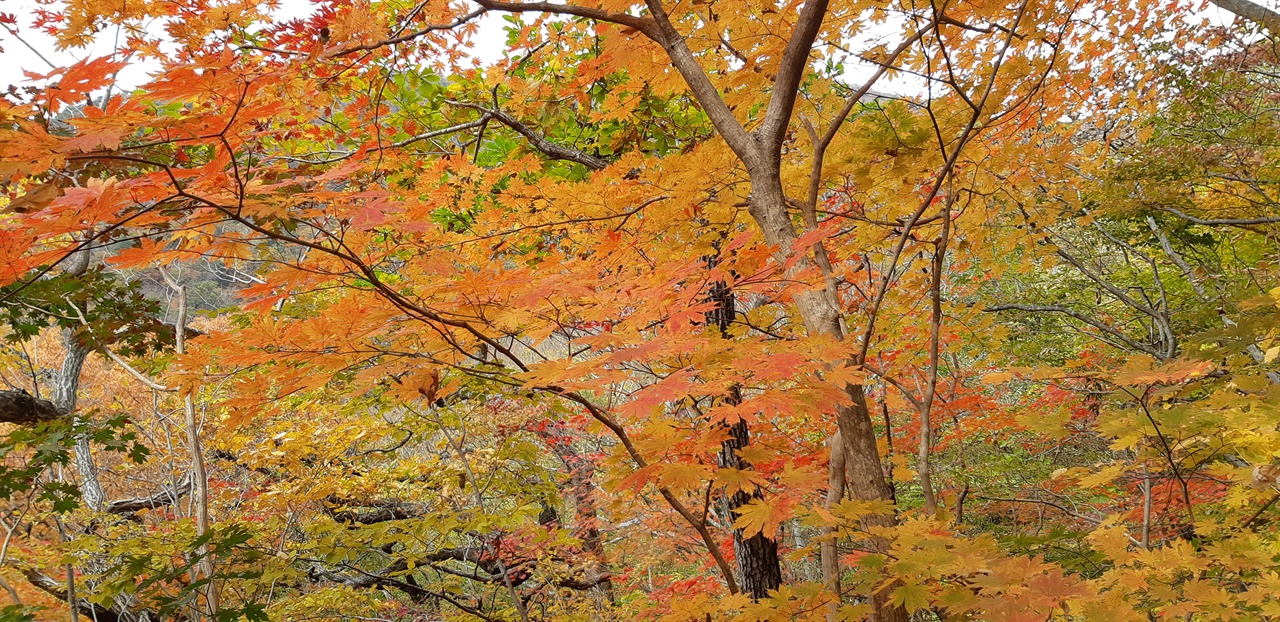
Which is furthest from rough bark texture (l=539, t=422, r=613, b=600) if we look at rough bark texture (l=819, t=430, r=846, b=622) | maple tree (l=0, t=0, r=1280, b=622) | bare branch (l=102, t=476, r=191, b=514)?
rough bark texture (l=819, t=430, r=846, b=622)

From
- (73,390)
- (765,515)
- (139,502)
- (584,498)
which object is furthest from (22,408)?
(584,498)

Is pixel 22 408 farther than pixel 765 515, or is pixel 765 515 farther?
pixel 22 408

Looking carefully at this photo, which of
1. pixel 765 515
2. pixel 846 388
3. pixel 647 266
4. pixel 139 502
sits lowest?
pixel 765 515

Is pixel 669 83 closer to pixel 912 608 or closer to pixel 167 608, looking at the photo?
pixel 912 608

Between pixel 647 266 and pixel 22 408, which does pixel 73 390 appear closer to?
pixel 22 408

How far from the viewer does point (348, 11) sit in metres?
2.21

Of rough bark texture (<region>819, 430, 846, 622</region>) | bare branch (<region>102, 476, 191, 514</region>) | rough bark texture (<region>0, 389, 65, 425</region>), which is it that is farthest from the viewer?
bare branch (<region>102, 476, 191, 514</region>)

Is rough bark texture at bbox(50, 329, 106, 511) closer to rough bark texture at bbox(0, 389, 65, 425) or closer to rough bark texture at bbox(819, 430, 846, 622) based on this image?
rough bark texture at bbox(0, 389, 65, 425)

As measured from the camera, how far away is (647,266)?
270cm

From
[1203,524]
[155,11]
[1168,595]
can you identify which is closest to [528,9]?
[155,11]

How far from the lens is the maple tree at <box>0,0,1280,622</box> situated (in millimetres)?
1640

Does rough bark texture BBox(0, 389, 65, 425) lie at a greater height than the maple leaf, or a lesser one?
greater

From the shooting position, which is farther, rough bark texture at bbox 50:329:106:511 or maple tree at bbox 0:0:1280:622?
rough bark texture at bbox 50:329:106:511

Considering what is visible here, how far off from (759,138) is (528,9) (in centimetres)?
78
